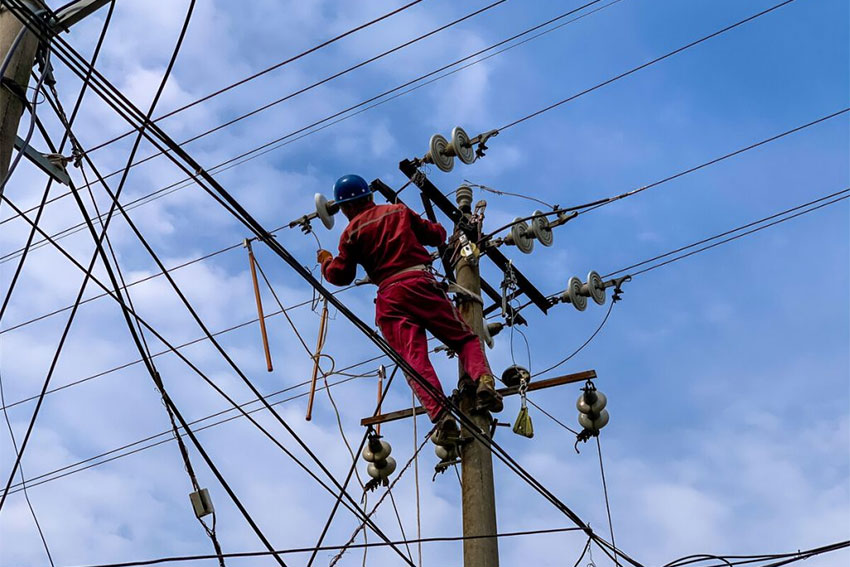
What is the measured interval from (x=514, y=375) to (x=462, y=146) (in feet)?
6.92

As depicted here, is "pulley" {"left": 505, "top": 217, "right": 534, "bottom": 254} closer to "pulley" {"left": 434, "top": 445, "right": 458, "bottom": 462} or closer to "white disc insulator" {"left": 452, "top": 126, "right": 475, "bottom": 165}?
"white disc insulator" {"left": 452, "top": 126, "right": 475, "bottom": 165}

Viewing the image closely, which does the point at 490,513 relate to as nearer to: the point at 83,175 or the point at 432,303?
the point at 432,303

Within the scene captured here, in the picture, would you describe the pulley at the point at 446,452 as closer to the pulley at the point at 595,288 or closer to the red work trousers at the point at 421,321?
the red work trousers at the point at 421,321

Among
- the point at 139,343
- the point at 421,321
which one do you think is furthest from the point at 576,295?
the point at 139,343

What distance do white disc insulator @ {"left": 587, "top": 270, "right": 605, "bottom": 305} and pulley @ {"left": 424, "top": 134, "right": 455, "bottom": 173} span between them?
65.4 inches

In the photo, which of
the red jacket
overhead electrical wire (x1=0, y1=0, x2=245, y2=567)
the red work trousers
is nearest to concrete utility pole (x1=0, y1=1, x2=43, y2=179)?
overhead electrical wire (x1=0, y1=0, x2=245, y2=567)

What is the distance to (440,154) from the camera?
32.0ft

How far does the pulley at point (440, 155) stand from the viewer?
9656 millimetres

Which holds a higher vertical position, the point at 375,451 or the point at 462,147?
the point at 462,147

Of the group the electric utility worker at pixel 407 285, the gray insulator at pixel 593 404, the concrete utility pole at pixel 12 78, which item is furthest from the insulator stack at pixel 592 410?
the concrete utility pole at pixel 12 78

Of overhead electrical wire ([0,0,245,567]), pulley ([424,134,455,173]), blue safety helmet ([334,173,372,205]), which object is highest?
pulley ([424,134,455,173])

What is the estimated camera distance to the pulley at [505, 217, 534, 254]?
9773mm

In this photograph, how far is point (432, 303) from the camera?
339 inches

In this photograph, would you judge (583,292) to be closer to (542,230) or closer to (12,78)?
(542,230)
